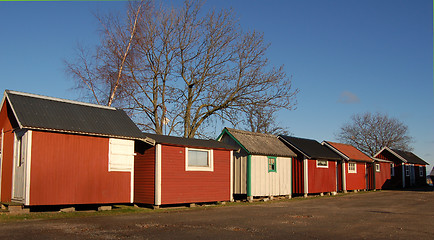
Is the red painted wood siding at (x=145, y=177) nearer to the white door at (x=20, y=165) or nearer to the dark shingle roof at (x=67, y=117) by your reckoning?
the dark shingle roof at (x=67, y=117)

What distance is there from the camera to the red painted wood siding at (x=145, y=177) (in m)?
19.0

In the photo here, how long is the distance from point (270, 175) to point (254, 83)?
8.80 m

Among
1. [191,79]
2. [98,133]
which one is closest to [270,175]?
[191,79]

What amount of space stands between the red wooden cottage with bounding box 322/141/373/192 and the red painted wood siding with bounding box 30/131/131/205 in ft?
69.7

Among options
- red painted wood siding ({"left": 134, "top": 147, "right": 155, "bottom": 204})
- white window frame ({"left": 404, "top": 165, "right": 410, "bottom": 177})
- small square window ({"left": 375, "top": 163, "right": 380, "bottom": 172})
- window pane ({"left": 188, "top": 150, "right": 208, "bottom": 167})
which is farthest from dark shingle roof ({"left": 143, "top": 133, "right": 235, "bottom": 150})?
white window frame ({"left": 404, "top": 165, "right": 410, "bottom": 177})

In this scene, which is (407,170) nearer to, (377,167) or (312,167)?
(377,167)

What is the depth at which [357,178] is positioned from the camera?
36438 millimetres

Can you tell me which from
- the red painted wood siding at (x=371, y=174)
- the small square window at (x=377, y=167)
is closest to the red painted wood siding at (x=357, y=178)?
the red painted wood siding at (x=371, y=174)

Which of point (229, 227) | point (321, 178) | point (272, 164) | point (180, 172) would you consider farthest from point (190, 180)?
point (321, 178)

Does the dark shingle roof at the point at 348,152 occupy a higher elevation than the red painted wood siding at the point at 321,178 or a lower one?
higher

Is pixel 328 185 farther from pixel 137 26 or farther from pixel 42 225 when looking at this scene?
pixel 42 225

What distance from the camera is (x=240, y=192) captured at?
24453mm

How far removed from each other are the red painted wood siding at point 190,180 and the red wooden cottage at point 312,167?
8.21 meters

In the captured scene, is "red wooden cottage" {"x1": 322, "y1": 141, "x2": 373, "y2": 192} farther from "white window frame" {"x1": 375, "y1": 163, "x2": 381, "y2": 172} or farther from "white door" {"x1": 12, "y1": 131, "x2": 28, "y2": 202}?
"white door" {"x1": 12, "y1": 131, "x2": 28, "y2": 202}
